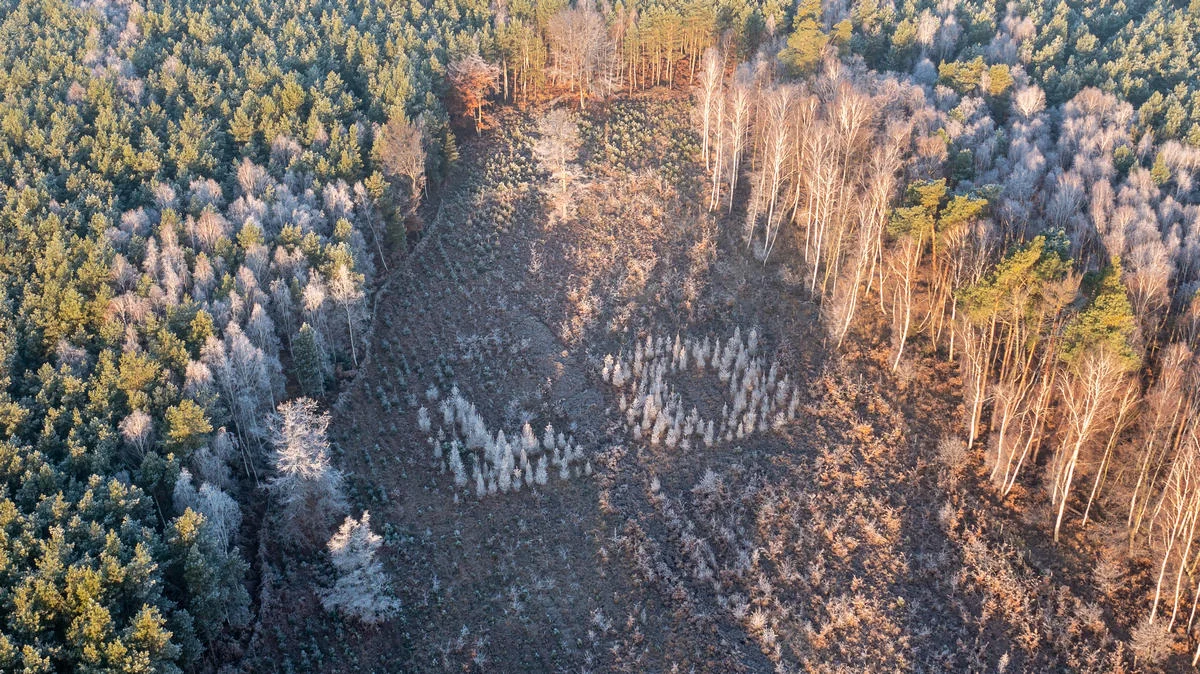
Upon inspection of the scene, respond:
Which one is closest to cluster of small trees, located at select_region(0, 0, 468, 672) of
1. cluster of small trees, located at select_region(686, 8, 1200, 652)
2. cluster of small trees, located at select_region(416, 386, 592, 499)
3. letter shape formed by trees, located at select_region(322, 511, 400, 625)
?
letter shape formed by trees, located at select_region(322, 511, 400, 625)

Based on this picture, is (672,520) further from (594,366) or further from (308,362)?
(308,362)

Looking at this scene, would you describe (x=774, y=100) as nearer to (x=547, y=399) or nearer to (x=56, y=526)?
(x=547, y=399)

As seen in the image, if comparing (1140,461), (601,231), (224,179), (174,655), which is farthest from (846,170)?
(174,655)

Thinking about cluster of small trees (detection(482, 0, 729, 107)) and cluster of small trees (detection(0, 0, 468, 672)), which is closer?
cluster of small trees (detection(0, 0, 468, 672))

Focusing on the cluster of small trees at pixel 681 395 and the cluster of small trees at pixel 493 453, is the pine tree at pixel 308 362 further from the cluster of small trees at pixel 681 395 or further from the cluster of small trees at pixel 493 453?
the cluster of small trees at pixel 681 395

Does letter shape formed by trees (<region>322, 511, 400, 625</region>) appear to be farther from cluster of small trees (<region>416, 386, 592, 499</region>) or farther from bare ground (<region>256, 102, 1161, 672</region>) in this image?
cluster of small trees (<region>416, 386, 592, 499</region>)

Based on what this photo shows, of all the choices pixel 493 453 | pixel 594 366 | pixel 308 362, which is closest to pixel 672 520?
pixel 493 453
